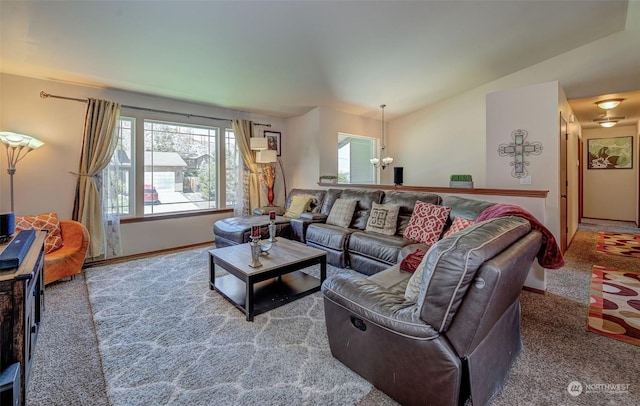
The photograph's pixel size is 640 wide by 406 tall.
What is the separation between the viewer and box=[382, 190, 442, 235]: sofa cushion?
3.46m

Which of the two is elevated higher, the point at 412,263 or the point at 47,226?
the point at 47,226

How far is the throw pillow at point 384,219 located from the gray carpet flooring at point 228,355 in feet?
4.18

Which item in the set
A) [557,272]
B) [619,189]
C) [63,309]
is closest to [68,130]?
[63,309]

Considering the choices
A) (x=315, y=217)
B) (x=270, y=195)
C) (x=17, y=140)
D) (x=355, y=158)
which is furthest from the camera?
(x=355, y=158)

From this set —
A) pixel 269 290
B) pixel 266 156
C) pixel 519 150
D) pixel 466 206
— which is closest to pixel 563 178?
pixel 519 150

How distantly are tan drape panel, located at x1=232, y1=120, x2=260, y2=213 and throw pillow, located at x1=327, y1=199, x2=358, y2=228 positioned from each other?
185 centimetres

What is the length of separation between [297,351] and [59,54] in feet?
12.3

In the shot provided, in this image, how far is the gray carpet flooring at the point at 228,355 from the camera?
1.56m

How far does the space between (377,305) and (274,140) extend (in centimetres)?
492

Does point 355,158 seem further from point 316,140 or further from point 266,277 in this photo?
point 266,277

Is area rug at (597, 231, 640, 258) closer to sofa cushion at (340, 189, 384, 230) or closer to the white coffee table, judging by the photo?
sofa cushion at (340, 189, 384, 230)

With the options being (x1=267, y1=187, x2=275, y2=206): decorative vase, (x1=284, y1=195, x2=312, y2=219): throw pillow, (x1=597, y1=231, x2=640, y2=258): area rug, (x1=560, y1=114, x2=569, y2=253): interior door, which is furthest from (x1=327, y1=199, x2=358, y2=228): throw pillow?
(x1=597, y1=231, x2=640, y2=258): area rug

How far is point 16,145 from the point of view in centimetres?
307

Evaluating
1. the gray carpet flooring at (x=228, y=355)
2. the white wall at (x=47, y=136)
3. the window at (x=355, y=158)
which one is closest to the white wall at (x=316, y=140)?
the window at (x=355, y=158)
